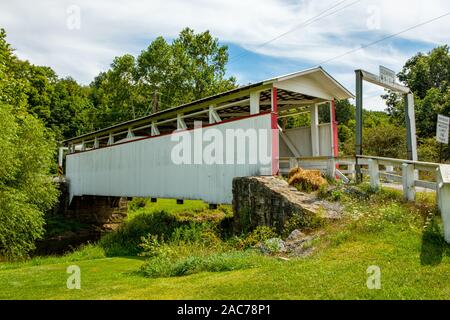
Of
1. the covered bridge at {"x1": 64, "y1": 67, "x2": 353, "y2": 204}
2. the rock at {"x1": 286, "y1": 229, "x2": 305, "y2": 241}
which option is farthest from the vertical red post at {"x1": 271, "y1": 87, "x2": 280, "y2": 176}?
the rock at {"x1": 286, "y1": 229, "x2": 305, "y2": 241}

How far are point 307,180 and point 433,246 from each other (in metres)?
4.24

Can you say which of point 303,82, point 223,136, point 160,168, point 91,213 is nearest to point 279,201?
point 223,136

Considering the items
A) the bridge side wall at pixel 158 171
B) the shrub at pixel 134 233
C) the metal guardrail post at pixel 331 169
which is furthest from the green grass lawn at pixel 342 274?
the shrub at pixel 134 233

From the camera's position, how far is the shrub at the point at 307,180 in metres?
10.0

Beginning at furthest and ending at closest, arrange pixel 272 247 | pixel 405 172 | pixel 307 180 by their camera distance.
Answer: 1. pixel 307 180
2. pixel 405 172
3. pixel 272 247

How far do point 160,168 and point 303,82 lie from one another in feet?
20.5

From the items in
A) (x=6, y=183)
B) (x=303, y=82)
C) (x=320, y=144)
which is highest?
(x=303, y=82)

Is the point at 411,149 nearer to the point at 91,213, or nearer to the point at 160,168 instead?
the point at 160,168

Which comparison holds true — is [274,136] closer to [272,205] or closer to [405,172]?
[272,205]

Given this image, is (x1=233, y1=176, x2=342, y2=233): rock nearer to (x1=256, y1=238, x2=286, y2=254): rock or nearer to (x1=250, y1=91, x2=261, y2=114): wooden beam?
(x1=256, y1=238, x2=286, y2=254): rock

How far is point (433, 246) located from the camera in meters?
6.12

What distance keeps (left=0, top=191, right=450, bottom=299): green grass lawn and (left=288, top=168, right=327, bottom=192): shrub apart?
1.92 meters

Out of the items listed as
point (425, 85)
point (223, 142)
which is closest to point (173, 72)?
point (425, 85)
